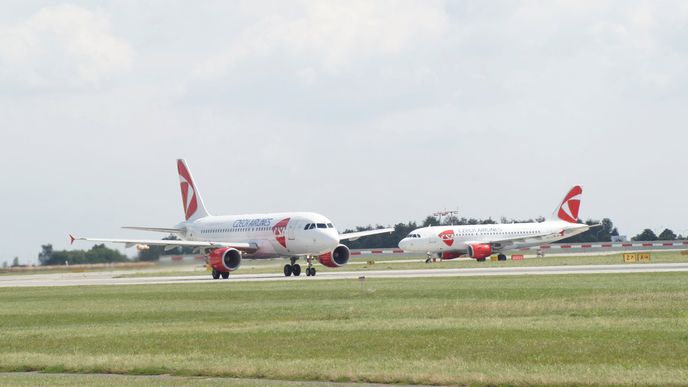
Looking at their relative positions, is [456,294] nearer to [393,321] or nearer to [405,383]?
[393,321]

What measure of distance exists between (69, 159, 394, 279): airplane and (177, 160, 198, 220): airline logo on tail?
383cm

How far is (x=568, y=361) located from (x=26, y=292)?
3990cm

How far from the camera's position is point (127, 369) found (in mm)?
20953

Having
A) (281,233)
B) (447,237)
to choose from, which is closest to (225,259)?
(281,233)

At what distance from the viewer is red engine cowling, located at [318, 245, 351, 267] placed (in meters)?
68.6

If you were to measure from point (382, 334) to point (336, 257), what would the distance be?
43307mm

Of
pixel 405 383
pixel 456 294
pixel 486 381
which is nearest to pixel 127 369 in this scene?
pixel 405 383

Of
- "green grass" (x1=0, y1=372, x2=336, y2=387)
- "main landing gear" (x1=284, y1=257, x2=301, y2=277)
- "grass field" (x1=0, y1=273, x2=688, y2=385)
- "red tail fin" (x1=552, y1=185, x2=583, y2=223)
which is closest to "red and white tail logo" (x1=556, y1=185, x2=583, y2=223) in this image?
"red tail fin" (x1=552, y1=185, x2=583, y2=223)

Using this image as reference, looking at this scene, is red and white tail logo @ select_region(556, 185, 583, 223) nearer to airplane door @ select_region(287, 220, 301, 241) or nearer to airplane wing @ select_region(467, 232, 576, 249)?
airplane wing @ select_region(467, 232, 576, 249)

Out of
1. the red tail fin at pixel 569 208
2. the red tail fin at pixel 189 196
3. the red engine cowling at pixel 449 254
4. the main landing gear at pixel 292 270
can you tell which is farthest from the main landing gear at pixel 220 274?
the red tail fin at pixel 569 208

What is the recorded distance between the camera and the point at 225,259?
6525 centimetres

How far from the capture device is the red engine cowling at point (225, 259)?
64750mm

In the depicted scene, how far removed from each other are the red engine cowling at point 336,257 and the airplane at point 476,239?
30519 millimetres

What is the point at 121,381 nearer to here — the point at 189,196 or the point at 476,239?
the point at 189,196
